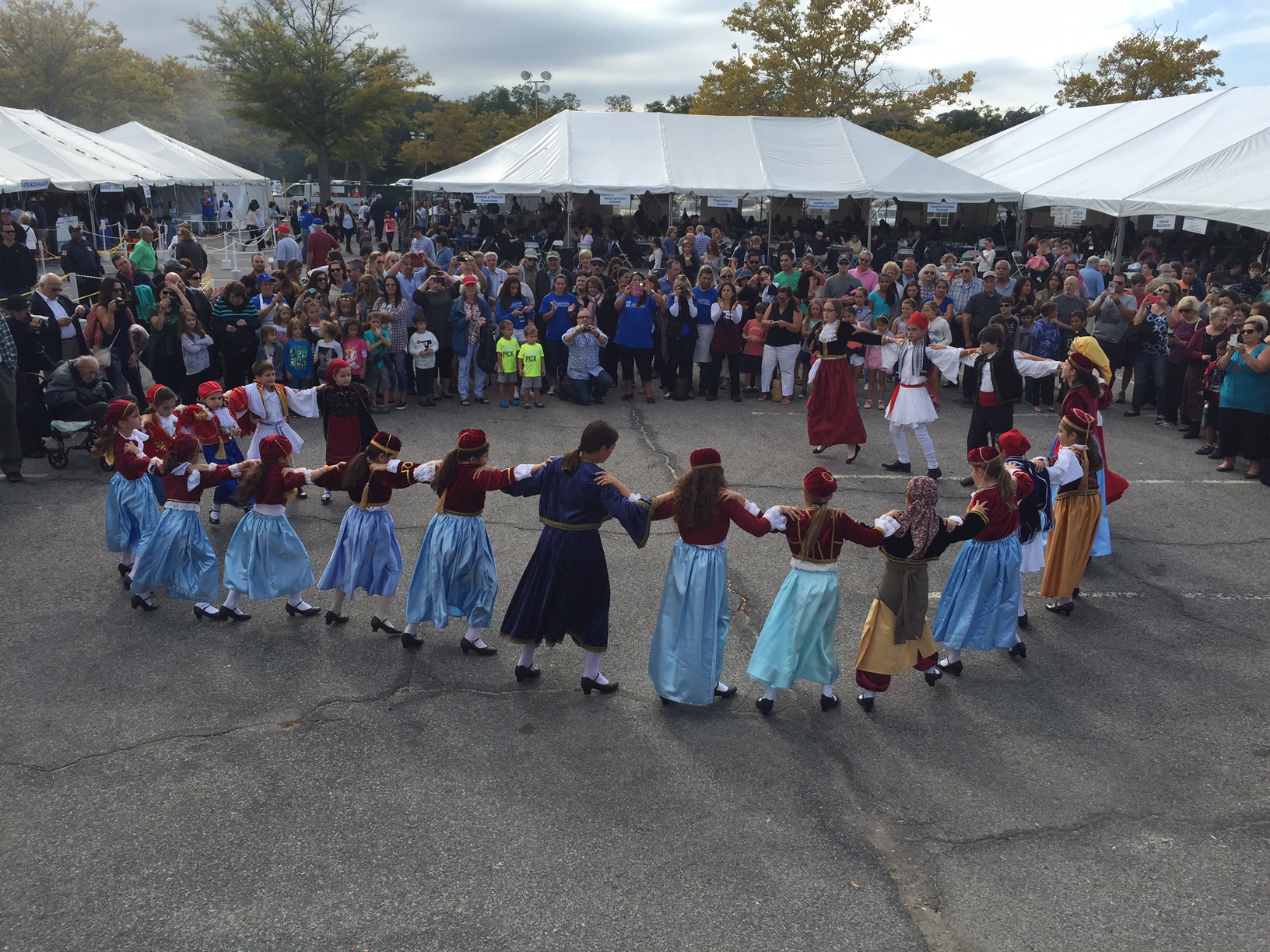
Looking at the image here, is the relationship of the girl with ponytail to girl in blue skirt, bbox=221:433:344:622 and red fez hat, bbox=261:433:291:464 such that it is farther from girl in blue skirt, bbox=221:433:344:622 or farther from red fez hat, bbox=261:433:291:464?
red fez hat, bbox=261:433:291:464

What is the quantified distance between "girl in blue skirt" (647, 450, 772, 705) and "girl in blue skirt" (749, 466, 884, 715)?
0.21 m

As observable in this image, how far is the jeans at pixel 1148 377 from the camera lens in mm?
12773

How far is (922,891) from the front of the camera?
426cm

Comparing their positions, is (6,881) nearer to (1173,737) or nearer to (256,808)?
(256,808)

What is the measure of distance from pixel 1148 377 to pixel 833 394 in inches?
215

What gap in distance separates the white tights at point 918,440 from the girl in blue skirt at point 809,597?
473 centimetres

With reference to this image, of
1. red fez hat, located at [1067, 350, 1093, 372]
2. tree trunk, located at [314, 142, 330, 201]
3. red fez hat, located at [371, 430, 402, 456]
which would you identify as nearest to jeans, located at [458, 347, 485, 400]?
red fez hat, located at [371, 430, 402, 456]

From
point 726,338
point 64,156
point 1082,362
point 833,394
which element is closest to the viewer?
point 1082,362

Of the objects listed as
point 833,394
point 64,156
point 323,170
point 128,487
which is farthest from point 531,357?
point 323,170

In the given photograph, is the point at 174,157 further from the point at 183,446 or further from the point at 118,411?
the point at 183,446

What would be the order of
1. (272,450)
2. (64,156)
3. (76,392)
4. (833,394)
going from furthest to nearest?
(64,156) < (833,394) < (76,392) < (272,450)

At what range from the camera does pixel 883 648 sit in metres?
5.65

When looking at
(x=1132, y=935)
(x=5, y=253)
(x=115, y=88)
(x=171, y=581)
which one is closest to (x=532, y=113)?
(x=115, y=88)

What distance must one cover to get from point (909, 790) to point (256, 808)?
329cm
